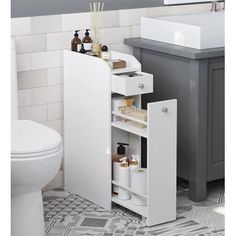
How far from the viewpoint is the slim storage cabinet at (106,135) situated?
2.82 m

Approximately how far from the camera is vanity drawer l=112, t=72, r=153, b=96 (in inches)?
114

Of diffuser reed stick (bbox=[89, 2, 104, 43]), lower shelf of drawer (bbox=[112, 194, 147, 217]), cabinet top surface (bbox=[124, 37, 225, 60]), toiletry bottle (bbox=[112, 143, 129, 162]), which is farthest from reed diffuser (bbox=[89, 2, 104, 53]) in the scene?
lower shelf of drawer (bbox=[112, 194, 147, 217])

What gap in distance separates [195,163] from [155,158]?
400 millimetres

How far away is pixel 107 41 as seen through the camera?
3.47 m

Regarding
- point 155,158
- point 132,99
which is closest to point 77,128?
point 132,99

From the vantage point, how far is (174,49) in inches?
124

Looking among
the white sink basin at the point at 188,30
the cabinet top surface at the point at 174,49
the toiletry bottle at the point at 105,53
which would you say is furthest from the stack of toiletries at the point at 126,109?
the white sink basin at the point at 188,30

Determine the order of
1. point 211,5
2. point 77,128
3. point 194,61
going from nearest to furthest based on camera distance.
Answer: point 194,61 < point 77,128 < point 211,5

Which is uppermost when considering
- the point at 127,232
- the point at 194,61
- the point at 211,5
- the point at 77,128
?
the point at 211,5

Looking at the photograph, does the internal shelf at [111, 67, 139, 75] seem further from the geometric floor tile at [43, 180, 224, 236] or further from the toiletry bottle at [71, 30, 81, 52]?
the geometric floor tile at [43, 180, 224, 236]

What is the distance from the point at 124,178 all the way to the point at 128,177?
23 millimetres

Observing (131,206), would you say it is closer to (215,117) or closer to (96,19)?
(215,117)

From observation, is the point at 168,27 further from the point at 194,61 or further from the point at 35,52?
the point at 35,52

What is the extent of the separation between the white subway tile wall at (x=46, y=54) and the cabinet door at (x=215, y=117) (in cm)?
70
